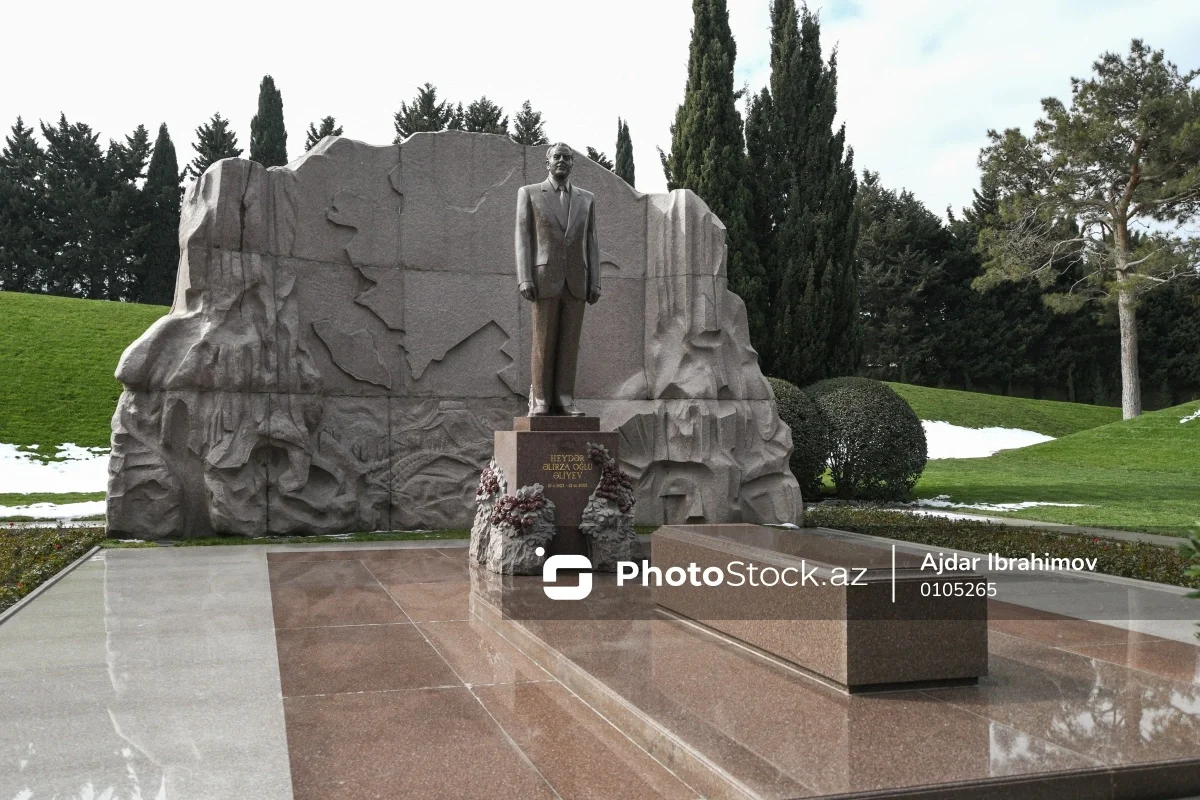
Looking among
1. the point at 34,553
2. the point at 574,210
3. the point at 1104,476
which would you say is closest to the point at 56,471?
the point at 34,553

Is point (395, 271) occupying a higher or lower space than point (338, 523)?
higher

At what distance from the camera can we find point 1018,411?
28.9 metres

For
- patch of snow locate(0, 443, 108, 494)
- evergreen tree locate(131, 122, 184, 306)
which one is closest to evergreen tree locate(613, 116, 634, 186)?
evergreen tree locate(131, 122, 184, 306)

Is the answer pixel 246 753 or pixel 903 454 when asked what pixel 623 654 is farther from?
pixel 903 454

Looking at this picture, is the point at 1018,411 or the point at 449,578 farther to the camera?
the point at 1018,411

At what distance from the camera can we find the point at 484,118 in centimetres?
3594

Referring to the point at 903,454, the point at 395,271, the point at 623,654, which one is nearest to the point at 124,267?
the point at 395,271

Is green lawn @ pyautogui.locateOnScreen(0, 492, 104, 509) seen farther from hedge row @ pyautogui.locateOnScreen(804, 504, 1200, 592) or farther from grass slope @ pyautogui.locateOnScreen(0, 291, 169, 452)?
hedge row @ pyautogui.locateOnScreen(804, 504, 1200, 592)

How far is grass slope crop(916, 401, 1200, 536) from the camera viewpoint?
41.8 feet

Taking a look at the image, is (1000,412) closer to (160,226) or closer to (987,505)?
(987,505)

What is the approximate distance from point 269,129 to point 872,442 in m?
26.3

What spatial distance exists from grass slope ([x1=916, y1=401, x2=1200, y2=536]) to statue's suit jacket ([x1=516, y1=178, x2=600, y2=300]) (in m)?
7.12

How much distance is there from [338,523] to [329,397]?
1.44 metres

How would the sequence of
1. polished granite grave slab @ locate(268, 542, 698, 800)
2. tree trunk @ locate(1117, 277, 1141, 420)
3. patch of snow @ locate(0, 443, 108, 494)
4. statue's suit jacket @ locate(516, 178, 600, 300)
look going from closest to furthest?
polished granite grave slab @ locate(268, 542, 698, 800) < statue's suit jacket @ locate(516, 178, 600, 300) < patch of snow @ locate(0, 443, 108, 494) < tree trunk @ locate(1117, 277, 1141, 420)
